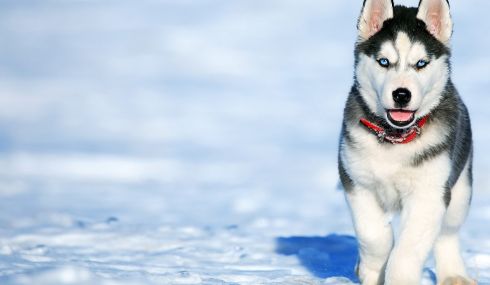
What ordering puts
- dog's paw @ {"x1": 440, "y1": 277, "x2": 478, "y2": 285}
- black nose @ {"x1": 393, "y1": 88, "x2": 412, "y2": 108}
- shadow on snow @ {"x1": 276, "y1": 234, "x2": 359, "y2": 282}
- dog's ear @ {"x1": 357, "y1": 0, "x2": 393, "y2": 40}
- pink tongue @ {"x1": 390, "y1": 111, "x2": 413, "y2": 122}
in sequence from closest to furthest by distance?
black nose @ {"x1": 393, "y1": 88, "x2": 412, "y2": 108}, pink tongue @ {"x1": 390, "y1": 111, "x2": 413, "y2": 122}, dog's ear @ {"x1": 357, "y1": 0, "x2": 393, "y2": 40}, dog's paw @ {"x1": 440, "y1": 277, "x2": 478, "y2": 285}, shadow on snow @ {"x1": 276, "y1": 234, "x2": 359, "y2": 282}

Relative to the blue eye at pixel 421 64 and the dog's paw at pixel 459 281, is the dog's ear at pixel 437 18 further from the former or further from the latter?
the dog's paw at pixel 459 281

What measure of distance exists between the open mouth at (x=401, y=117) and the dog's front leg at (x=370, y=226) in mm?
479

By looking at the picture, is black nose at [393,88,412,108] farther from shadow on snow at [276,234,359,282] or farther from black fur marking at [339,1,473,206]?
shadow on snow at [276,234,359,282]

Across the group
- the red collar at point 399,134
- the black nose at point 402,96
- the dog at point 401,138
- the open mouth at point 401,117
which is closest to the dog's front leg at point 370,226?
the dog at point 401,138

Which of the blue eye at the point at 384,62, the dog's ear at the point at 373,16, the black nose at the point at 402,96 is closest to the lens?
the black nose at the point at 402,96

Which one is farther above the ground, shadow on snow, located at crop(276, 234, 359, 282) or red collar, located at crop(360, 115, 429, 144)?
red collar, located at crop(360, 115, 429, 144)

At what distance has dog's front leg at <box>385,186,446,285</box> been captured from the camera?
5.32 metres

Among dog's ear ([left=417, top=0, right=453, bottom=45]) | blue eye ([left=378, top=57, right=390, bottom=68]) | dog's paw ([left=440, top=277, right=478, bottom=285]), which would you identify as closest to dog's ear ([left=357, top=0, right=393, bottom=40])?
dog's ear ([left=417, top=0, right=453, bottom=45])

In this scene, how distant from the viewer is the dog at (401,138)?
539 centimetres

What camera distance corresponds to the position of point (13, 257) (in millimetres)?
6953

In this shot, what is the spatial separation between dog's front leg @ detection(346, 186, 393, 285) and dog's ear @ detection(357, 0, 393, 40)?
1024mm

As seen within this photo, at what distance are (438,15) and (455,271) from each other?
1.69m

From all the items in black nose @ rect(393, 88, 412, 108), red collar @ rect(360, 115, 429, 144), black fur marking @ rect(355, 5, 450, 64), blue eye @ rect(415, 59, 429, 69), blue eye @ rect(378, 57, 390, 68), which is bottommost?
red collar @ rect(360, 115, 429, 144)

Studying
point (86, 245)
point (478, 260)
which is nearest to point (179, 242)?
point (86, 245)
